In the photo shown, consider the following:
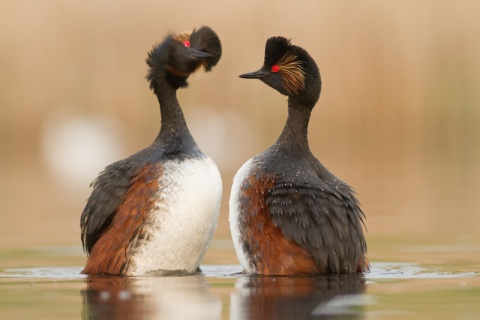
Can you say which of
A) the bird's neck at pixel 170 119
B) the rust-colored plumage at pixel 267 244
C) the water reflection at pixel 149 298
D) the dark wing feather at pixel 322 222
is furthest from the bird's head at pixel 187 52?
the water reflection at pixel 149 298

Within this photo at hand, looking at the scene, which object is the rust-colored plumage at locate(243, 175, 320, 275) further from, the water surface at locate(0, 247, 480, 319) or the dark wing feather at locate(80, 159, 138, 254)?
the dark wing feather at locate(80, 159, 138, 254)

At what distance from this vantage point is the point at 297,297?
7219 mm

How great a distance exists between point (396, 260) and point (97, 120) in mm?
16308

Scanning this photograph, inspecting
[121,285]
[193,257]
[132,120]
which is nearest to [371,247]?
[193,257]

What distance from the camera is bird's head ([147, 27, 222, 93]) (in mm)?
9836

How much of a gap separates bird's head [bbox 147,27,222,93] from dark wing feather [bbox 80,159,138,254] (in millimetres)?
1042

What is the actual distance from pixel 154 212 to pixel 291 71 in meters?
1.65

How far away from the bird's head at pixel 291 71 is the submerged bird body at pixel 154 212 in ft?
2.99

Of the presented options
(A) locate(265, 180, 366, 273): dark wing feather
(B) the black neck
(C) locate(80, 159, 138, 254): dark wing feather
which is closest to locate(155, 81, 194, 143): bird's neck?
(B) the black neck

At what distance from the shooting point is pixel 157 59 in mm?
10055

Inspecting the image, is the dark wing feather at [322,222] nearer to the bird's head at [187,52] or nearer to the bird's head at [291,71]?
the bird's head at [291,71]

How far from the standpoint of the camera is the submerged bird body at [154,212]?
908cm

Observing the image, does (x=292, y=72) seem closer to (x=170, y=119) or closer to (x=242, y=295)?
(x=170, y=119)

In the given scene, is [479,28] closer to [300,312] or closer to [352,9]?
[352,9]
